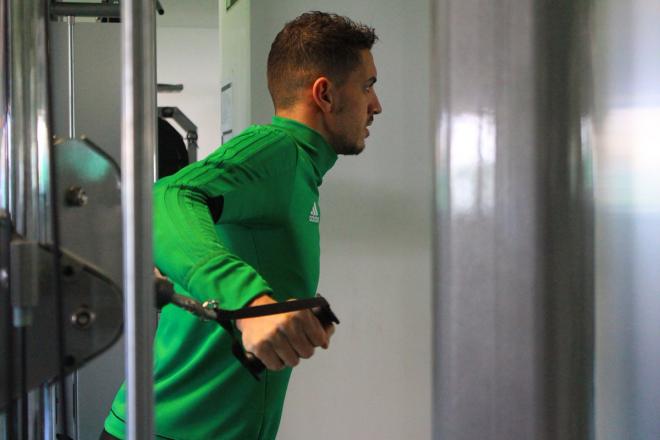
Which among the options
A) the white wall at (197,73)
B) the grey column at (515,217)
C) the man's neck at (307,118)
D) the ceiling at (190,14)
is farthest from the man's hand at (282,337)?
the white wall at (197,73)

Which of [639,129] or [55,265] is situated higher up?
[639,129]

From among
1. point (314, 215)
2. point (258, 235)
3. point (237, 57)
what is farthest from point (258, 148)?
point (237, 57)

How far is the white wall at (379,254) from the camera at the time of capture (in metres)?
2.81

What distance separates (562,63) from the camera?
98 centimetres

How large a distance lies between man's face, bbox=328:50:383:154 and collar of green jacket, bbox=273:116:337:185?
0.05 m

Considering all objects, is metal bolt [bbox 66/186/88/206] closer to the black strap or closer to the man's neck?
the black strap

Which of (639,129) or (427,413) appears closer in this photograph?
(639,129)

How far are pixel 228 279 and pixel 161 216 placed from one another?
153 millimetres

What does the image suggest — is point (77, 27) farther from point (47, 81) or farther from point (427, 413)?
point (47, 81)

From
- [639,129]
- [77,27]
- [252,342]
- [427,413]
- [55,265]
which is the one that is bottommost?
[427,413]

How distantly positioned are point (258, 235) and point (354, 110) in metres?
0.40

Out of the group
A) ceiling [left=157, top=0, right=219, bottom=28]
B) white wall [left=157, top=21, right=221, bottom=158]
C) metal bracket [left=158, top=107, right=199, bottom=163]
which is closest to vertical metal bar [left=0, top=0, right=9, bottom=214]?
metal bracket [left=158, top=107, right=199, bottom=163]

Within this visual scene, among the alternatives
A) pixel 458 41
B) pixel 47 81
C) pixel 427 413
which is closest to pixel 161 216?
pixel 47 81

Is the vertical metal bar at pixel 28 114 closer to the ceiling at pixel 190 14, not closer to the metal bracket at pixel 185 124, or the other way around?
the metal bracket at pixel 185 124
